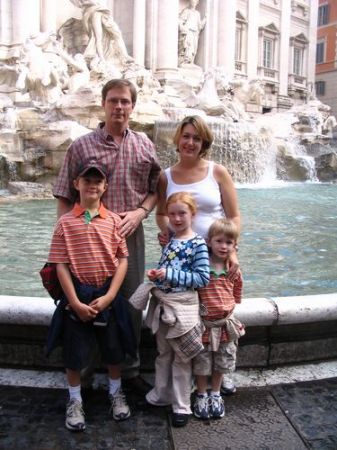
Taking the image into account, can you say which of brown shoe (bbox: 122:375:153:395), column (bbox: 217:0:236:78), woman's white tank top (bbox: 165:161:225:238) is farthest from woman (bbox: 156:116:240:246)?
column (bbox: 217:0:236:78)

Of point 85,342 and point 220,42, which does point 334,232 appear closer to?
point 85,342

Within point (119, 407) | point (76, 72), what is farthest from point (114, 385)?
point (76, 72)

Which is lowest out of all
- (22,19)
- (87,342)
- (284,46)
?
(87,342)

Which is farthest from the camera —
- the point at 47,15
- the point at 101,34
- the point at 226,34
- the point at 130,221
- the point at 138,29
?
the point at 226,34

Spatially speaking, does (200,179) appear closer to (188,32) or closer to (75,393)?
(75,393)

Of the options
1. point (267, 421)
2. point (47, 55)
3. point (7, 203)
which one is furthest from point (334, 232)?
point (47, 55)

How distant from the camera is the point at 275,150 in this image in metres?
16.9

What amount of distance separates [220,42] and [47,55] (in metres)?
12.3

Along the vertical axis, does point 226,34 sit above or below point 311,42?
below

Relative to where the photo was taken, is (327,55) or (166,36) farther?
(327,55)

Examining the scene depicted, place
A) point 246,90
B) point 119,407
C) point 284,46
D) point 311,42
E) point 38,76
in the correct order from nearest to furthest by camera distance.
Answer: point 119,407, point 38,76, point 246,90, point 284,46, point 311,42

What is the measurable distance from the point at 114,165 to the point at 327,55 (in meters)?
43.0

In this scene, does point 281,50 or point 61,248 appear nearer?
point 61,248

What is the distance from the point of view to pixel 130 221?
252 cm
